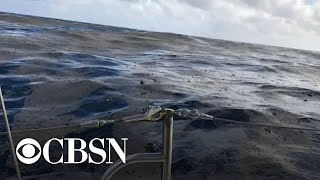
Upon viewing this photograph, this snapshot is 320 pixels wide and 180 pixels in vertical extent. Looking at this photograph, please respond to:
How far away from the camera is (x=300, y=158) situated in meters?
8.02

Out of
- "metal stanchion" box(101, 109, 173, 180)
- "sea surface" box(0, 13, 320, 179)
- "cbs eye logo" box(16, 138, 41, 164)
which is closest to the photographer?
"metal stanchion" box(101, 109, 173, 180)

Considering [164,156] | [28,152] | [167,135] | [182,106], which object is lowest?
[182,106]

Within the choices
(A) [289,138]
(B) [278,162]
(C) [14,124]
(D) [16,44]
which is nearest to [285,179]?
(B) [278,162]

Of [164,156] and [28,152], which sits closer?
[164,156]

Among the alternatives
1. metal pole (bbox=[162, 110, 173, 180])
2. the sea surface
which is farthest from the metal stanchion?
the sea surface

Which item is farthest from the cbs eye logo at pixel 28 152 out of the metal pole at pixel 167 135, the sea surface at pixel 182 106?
the metal pole at pixel 167 135

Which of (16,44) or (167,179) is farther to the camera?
(16,44)

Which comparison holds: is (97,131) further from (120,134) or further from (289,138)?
(289,138)

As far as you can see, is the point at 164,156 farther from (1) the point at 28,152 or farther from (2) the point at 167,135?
(1) the point at 28,152

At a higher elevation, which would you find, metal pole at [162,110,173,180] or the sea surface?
metal pole at [162,110,173,180]

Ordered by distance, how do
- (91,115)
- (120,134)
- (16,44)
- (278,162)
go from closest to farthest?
(278,162) → (120,134) → (91,115) → (16,44)

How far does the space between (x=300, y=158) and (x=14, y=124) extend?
222 inches

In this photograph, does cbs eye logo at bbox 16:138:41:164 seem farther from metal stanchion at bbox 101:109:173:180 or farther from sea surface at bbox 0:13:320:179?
metal stanchion at bbox 101:109:173:180

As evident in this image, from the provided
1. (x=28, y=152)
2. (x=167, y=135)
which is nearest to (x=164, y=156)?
(x=167, y=135)
